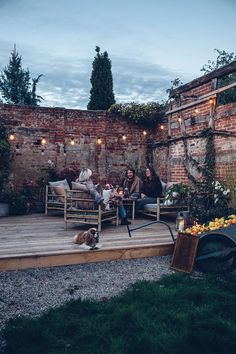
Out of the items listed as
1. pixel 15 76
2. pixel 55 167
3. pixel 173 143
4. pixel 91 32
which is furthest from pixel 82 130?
pixel 15 76

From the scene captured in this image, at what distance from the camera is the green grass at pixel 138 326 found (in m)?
2.16

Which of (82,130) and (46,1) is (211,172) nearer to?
(82,130)

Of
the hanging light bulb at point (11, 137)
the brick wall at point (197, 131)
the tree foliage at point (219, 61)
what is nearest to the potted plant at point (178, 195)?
the brick wall at point (197, 131)

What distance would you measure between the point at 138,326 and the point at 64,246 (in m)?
2.13

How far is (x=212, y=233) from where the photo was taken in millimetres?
3971

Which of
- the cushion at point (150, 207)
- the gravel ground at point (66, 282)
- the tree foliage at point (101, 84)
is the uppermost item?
the tree foliage at point (101, 84)

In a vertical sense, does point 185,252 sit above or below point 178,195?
below

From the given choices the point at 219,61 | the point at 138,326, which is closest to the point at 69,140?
the point at 138,326

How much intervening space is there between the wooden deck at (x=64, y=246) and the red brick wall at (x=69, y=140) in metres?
3.49

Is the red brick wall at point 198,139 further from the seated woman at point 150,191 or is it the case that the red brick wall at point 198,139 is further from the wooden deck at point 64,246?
the wooden deck at point 64,246

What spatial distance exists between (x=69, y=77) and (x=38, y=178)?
2138 centimetres

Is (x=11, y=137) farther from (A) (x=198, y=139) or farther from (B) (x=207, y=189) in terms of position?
(B) (x=207, y=189)

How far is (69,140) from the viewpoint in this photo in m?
9.50

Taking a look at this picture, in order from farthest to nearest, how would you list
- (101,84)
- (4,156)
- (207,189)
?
1. (101,84)
2. (4,156)
3. (207,189)
